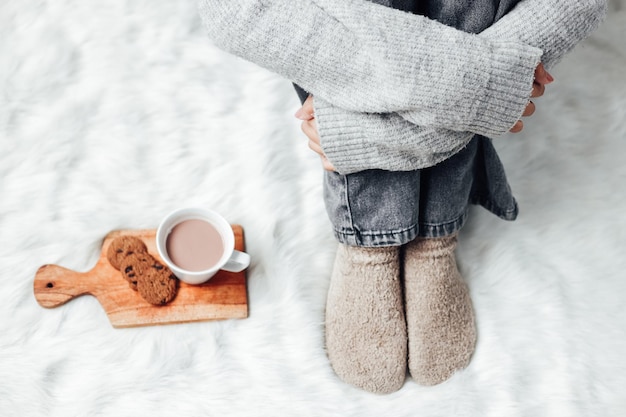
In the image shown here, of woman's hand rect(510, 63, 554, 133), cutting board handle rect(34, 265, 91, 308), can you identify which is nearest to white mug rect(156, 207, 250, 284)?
cutting board handle rect(34, 265, 91, 308)

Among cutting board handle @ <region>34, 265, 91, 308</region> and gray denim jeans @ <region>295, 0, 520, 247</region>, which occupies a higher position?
gray denim jeans @ <region>295, 0, 520, 247</region>

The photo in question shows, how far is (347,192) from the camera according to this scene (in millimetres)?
628

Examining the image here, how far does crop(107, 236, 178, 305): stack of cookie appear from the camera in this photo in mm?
694

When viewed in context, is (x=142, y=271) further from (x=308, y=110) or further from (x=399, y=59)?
(x=399, y=59)

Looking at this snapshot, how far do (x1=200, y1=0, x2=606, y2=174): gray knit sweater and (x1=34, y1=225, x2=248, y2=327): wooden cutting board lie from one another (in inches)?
9.3

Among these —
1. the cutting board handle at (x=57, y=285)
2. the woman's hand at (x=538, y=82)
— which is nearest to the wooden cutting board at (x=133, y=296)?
the cutting board handle at (x=57, y=285)

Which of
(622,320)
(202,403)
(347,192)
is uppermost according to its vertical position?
(347,192)

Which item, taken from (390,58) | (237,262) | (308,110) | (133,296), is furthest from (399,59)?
(133,296)

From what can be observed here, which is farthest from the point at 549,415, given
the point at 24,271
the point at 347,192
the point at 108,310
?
the point at 24,271

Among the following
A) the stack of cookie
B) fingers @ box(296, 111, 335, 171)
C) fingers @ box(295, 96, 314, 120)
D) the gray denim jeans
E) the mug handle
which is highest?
fingers @ box(295, 96, 314, 120)

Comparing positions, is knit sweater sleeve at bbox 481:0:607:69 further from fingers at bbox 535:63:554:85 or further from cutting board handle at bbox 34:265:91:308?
cutting board handle at bbox 34:265:91:308

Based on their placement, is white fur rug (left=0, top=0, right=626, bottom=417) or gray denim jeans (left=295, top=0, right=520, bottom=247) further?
white fur rug (left=0, top=0, right=626, bottom=417)

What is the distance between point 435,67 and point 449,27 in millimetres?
40

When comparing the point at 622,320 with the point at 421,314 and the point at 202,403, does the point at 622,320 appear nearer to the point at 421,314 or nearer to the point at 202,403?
the point at 421,314
